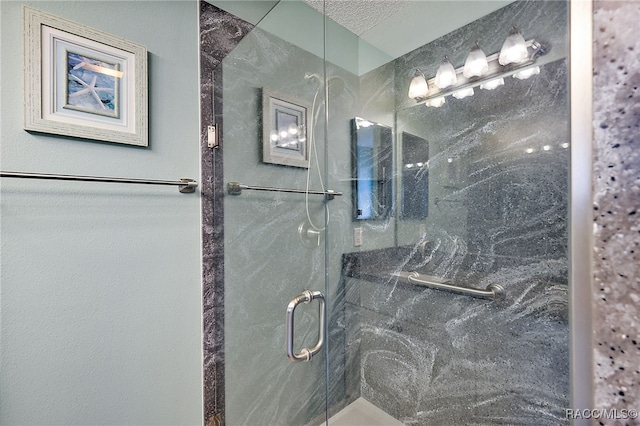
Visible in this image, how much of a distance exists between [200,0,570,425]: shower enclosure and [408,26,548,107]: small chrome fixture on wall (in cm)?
2

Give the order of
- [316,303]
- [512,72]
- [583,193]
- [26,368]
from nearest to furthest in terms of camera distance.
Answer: [583,193] → [26,368] → [512,72] → [316,303]

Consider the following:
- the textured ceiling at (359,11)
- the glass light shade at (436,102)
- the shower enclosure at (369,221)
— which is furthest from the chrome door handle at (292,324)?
the textured ceiling at (359,11)

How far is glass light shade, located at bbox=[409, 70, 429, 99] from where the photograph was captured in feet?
3.75

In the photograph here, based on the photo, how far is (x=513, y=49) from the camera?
0.93 metres

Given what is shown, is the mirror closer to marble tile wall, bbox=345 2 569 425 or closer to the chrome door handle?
marble tile wall, bbox=345 2 569 425

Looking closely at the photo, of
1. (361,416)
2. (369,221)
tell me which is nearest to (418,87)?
(369,221)

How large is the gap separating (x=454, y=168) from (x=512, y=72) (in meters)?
0.38

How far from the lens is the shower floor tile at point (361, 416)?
135cm

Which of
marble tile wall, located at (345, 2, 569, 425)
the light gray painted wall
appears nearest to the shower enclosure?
marble tile wall, located at (345, 2, 569, 425)

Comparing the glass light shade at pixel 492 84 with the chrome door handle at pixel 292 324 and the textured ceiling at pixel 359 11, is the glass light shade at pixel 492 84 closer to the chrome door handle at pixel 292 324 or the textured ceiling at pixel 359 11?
the textured ceiling at pixel 359 11

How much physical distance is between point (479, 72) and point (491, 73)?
44 mm

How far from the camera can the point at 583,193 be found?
359 mm

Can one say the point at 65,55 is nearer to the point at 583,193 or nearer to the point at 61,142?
the point at 61,142

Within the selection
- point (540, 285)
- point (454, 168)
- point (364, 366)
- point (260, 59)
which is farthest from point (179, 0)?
point (364, 366)
